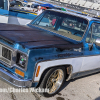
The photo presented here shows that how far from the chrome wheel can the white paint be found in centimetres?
30

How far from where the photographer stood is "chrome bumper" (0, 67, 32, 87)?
9.30 feet

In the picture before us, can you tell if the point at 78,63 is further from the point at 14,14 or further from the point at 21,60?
the point at 14,14

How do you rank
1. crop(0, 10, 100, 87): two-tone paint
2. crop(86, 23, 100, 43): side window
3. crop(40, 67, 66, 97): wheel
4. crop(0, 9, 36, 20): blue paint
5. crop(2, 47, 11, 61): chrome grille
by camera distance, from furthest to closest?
crop(0, 9, 36, 20): blue paint
crop(86, 23, 100, 43): side window
crop(40, 67, 66, 97): wheel
crop(2, 47, 11, 61): chrome grille
crop(0, 10, 100, 87): two-tone paint

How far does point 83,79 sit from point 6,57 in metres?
2.79

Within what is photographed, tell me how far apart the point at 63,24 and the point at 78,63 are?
129 cm

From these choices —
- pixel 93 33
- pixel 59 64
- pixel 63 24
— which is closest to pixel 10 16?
pixel 63 24

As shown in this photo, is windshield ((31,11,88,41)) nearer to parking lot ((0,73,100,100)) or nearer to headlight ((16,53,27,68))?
parking lot ((0,73,100,100))

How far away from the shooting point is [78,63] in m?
3.77

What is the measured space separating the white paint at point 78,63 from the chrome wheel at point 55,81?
0.30 metres

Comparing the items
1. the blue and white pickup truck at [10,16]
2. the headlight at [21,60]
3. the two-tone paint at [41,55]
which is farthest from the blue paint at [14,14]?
the headlight at [21,60]

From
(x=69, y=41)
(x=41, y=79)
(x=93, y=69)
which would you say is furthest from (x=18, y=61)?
(x=93, y=69)

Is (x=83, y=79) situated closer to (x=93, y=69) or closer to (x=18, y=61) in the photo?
(x=93, y=69)

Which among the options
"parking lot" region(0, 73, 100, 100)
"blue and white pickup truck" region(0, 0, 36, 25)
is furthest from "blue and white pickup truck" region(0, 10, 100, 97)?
"blue and white pickup truck" region(0, 0, 36, 25)

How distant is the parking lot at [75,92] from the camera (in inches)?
136
